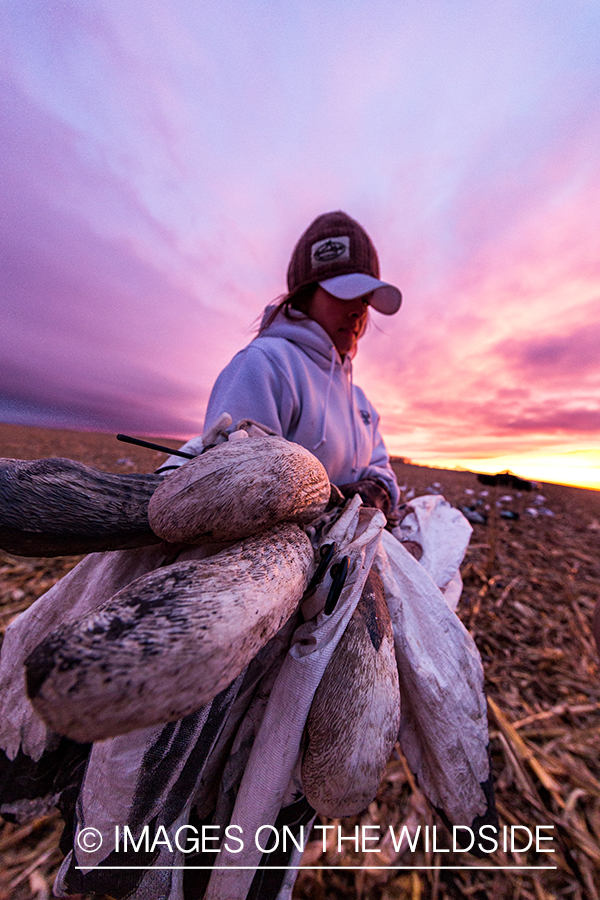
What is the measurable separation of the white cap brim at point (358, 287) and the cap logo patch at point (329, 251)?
114mm

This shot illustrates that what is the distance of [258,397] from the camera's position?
1.26 metres

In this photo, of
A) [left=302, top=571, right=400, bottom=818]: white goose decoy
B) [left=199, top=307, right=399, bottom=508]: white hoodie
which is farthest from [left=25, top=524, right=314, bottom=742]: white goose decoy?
[left=199, top=307, right=399, bottom=508]: white hoodie

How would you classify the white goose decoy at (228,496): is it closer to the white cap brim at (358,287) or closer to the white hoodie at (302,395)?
the white hoodie at (302,395)

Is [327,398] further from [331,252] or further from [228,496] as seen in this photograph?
[228,496]

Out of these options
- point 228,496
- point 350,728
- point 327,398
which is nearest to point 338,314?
point 327,398

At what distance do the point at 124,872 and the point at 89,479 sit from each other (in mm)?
843

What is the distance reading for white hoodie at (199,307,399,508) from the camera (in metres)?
1.26

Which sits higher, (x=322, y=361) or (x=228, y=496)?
(x=322, y=361)

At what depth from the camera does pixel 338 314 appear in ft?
5.46

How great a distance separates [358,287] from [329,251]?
1.11ft

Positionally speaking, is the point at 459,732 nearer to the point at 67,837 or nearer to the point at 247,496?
the point at 247,496

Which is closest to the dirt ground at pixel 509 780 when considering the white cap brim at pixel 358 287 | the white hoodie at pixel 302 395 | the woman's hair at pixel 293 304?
the white hoodie at pixel 302 395

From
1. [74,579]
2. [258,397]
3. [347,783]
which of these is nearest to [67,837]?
[74,579]

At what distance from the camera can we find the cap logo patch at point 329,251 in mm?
1675
